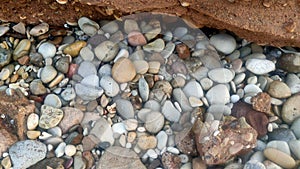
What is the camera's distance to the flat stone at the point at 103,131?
4.84 ft

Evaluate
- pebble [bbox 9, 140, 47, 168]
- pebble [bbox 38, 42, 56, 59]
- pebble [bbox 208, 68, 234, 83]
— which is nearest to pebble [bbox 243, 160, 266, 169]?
pebble [bbox 208, 68, 234, 83]

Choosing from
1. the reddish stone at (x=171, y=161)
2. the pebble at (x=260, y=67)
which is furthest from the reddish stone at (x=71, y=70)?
the pebble at (x=260, y=67)

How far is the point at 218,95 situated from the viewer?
5.04 feet

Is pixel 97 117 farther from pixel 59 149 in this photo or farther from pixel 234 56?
pixel 234 56

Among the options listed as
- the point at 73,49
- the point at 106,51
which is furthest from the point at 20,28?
the point at 106,51

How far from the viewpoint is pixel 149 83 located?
5.09 ft

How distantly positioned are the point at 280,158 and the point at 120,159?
19.1 inches

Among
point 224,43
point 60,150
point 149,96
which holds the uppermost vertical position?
point 224,43

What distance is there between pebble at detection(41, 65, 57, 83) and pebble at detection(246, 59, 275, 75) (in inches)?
26.0

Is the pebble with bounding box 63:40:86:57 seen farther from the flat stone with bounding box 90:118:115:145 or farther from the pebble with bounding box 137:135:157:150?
the pebble with bounding box 137:135:157:150

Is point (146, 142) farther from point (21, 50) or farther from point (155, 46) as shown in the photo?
point (21, 50)

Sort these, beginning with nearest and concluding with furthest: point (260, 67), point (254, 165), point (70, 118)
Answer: point (254, 165), point (70, 118), point (260, 67)

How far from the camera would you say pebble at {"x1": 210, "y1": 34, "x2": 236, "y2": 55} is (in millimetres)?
1632

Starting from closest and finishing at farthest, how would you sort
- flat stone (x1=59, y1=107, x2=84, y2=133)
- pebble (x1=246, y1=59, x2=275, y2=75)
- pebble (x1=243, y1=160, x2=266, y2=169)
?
pebble (x1=243, y1=160, x2=266, y2=169)
flat stone (x1=59, y1=107, x2=84, y2=133)
pebble (x1=246, y1=59, x2=275, y2=75)
